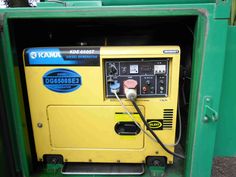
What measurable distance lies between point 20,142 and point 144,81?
61 cm

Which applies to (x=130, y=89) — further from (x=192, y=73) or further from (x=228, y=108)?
(x=228, y=108)

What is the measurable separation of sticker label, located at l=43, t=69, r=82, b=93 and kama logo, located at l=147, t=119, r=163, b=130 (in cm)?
36

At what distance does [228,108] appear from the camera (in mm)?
884

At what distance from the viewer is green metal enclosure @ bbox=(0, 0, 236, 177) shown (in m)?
0.77

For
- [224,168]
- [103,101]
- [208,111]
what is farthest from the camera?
[224,168]

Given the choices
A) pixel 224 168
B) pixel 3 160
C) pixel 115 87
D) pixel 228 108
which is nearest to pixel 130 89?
pixel 115 87

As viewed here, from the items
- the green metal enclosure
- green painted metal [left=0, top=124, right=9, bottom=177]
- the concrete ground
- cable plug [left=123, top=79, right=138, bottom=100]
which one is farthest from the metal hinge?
the concrete ground

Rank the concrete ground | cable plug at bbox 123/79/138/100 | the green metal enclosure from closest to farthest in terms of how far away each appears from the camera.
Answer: the green metal enclosure < cable plug at bbox 123/79/138/100 < the concrete ground

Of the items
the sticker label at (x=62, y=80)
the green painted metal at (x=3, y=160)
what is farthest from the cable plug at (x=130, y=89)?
the green painted metal at (x=3, y=160)

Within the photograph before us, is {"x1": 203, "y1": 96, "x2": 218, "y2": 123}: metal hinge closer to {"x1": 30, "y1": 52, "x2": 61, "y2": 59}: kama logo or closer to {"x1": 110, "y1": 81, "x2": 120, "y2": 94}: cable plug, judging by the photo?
{"x1": 110, "y1": 81, "x2": 120, "y2": 94}: cable plug

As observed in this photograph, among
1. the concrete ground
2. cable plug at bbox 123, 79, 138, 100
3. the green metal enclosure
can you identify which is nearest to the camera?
the green metal enclosure

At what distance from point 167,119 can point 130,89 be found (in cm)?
23

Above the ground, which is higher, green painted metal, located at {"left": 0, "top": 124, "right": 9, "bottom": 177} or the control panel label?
the control panel label

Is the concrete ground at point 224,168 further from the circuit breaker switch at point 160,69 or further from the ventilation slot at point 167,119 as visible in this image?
the circuit breaker switch at point 160,69
